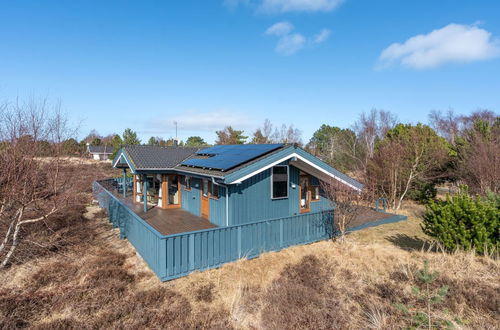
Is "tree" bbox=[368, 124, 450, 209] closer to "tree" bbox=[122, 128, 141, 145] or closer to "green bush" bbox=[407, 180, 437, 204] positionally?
"green bush" bbox=[407, 180, 437, 204]

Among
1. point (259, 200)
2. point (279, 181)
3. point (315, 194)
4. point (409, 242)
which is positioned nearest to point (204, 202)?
point (259, 200)

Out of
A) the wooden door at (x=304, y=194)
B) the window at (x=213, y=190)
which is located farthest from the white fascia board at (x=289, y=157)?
the window at (x=213, y=190)

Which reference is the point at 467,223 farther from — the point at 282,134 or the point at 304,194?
the point at 282,134

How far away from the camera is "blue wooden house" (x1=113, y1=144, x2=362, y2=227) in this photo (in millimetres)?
9977

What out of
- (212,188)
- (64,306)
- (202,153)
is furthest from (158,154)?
(64,306)

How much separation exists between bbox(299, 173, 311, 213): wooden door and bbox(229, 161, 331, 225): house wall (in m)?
0.58

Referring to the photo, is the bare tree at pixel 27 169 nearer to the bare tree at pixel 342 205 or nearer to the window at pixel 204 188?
the window at pixel 204 188

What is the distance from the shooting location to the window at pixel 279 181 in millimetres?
11125

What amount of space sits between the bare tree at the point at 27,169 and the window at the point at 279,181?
7389 mm

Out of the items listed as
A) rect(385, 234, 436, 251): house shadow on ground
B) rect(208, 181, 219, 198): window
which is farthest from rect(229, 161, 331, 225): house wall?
rect(385, 234, 436, 251): house shadow on ground

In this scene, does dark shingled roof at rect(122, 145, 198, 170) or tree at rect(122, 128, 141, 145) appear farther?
tree at rect(122, 128, 141, 145)

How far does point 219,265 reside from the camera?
7.74 metres

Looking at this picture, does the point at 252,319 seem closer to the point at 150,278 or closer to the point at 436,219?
the point at 150,278

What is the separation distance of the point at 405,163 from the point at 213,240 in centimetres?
1563
